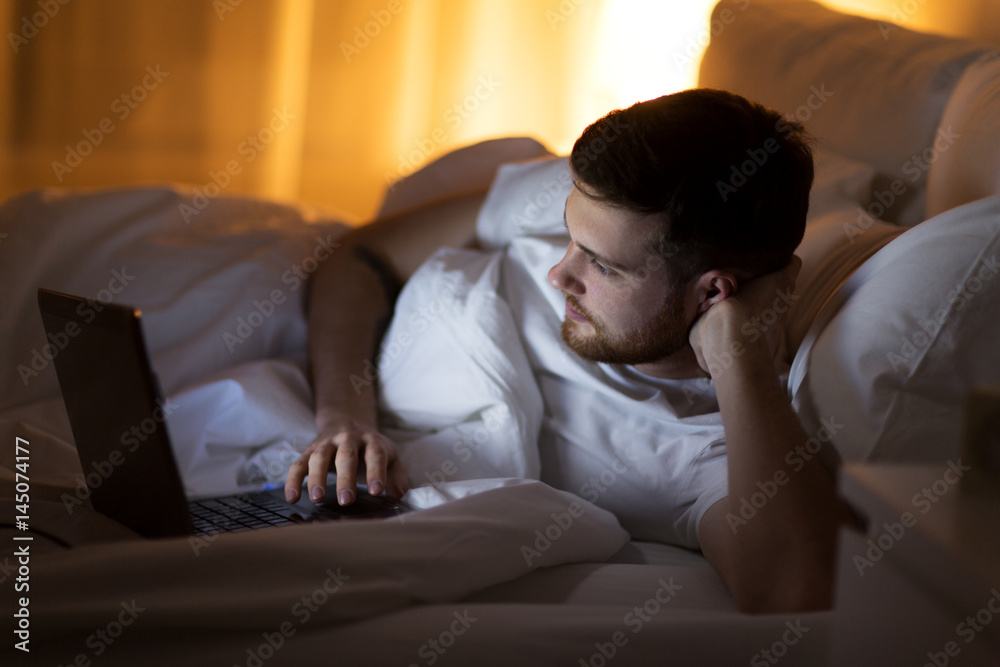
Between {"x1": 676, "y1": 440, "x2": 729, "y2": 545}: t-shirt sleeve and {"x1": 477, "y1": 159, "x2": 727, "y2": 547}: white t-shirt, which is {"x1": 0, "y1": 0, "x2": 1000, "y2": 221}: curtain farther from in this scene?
{"x1": 676, "y1": 440, "x2": 729, "y2": 545}: t-shirt sleeve

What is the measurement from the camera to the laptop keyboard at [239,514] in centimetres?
84

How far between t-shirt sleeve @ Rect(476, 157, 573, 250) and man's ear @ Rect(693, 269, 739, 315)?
32cm

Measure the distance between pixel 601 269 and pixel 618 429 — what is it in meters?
0.20

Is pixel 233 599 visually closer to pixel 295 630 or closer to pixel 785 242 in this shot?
pixel 295 630

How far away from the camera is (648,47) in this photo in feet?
7.44

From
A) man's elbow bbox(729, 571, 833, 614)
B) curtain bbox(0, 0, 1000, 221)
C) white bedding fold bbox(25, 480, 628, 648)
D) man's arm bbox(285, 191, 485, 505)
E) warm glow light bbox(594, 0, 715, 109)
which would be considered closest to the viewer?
white bedding fold bbox(25, 480, 628, 648)

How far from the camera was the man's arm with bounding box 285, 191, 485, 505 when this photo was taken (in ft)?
3.09

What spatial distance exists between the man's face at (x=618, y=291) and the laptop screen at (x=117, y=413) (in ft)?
1.67

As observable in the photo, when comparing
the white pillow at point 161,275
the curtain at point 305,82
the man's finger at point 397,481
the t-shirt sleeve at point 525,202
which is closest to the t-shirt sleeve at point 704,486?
the man's finger at point 397,481

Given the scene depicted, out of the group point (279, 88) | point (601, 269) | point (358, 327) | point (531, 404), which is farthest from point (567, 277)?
point (279, 88)

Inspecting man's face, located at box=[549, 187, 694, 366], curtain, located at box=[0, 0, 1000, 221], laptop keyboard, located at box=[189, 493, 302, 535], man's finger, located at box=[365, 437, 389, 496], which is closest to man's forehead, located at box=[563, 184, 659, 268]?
man's face, located at box=[549, 187, 694, 366]

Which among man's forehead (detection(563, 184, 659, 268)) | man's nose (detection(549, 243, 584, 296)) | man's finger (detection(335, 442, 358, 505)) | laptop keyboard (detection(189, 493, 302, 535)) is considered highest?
man's forehead (detection(563, 184, 659, 268))

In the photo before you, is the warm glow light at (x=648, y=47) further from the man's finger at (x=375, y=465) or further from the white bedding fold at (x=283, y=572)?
the white bedding fold at (x=283, y=572)

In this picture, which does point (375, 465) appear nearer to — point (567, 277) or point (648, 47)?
point (567, 277)
